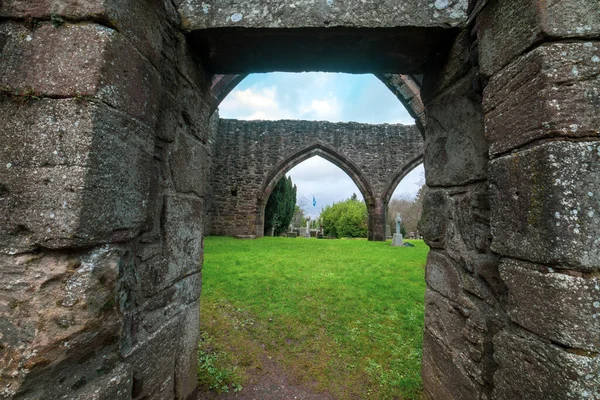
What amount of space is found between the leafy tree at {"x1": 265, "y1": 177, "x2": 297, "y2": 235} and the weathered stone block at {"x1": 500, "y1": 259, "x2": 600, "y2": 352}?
14.6 metres

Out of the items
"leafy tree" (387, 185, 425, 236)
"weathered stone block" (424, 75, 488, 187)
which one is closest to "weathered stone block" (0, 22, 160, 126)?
"weathered stone block" (424, 75, 488, 187)

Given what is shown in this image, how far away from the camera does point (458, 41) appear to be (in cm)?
147

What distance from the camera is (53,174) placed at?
2.95 feet

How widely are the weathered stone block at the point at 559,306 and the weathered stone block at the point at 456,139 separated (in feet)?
1.81

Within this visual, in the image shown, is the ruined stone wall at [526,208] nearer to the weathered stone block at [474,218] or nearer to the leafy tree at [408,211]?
the weathered stone block at [474,218]

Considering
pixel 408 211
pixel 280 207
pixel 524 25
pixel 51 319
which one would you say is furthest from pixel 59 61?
pixel 408 211

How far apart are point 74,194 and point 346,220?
1888 centimetres

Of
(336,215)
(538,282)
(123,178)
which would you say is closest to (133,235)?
(123,178)

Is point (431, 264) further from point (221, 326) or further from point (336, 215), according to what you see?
point (336, 215)

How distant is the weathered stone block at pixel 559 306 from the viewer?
0.83m

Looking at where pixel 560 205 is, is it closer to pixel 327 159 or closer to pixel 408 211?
pixel 327 159

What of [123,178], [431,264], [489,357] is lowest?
[489,357]

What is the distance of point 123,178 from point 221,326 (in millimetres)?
2385

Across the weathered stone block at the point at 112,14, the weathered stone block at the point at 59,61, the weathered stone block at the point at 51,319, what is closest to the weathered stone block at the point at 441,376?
the weathered stone block at the point at 51,319
